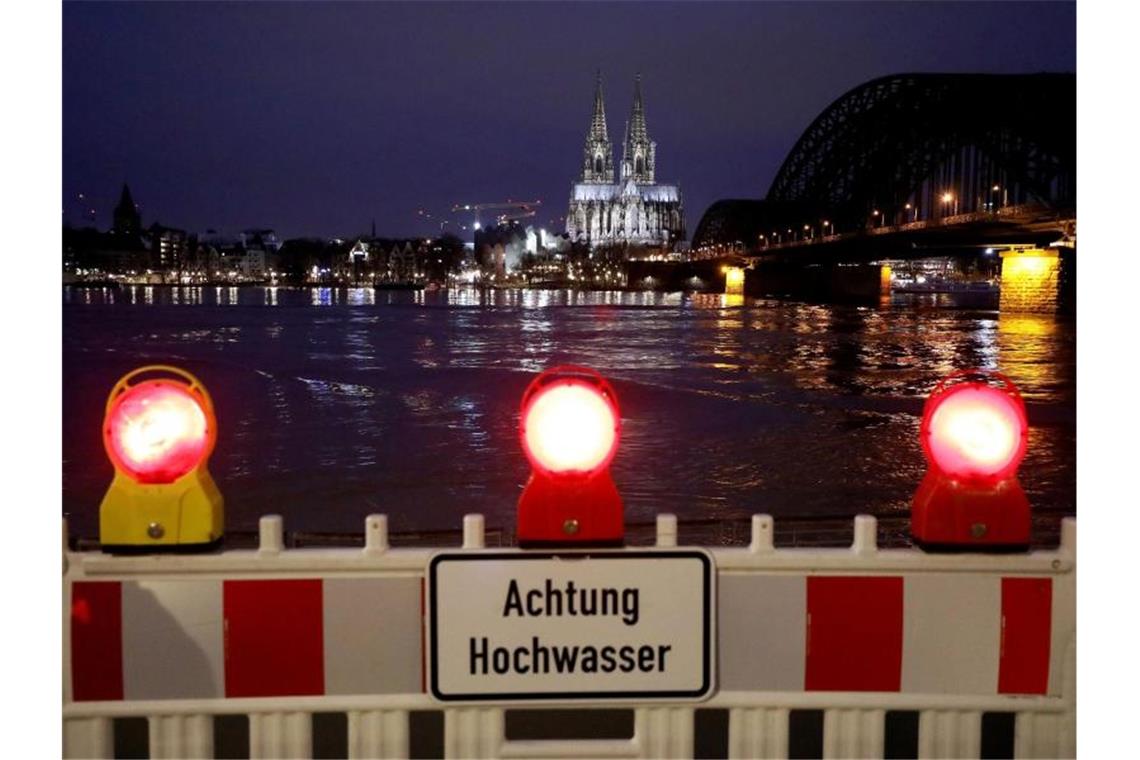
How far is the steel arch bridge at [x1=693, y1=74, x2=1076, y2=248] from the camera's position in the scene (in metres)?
82.2

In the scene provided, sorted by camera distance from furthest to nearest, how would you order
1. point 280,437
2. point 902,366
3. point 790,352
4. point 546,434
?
point 790,352
point 902,366
point 280,437
point 546,434

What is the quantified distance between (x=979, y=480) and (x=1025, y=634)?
0.47 metres

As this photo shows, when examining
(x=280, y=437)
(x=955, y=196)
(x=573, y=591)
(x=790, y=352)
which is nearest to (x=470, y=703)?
(x=573, y=591)

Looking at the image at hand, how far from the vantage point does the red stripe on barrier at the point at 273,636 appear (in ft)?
9.41

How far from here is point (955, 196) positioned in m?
93.9

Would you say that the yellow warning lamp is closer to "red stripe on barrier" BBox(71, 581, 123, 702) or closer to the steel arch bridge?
"red stripe on barrier" BBox(71, 581, 123, 702)

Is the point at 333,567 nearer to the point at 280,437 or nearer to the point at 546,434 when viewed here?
the point at 546,434

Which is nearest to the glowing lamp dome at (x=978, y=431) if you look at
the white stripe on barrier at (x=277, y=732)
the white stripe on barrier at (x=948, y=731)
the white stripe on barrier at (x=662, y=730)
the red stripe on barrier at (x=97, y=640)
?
the white stripe on barrier at (x=948, y=731)

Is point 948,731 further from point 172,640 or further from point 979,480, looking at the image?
point 172,640

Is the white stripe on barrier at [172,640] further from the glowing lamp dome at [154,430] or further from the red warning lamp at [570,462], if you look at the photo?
the red warning lamp at [570,462]

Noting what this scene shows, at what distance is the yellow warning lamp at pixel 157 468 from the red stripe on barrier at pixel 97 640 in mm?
132

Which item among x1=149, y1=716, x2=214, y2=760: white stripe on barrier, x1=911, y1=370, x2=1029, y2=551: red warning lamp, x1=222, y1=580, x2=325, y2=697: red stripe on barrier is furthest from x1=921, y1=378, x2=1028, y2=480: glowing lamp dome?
x1=149, y1=716, x2=214, y2=760: white stripe on barrier

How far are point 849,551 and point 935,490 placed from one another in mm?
313

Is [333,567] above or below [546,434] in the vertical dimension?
below
